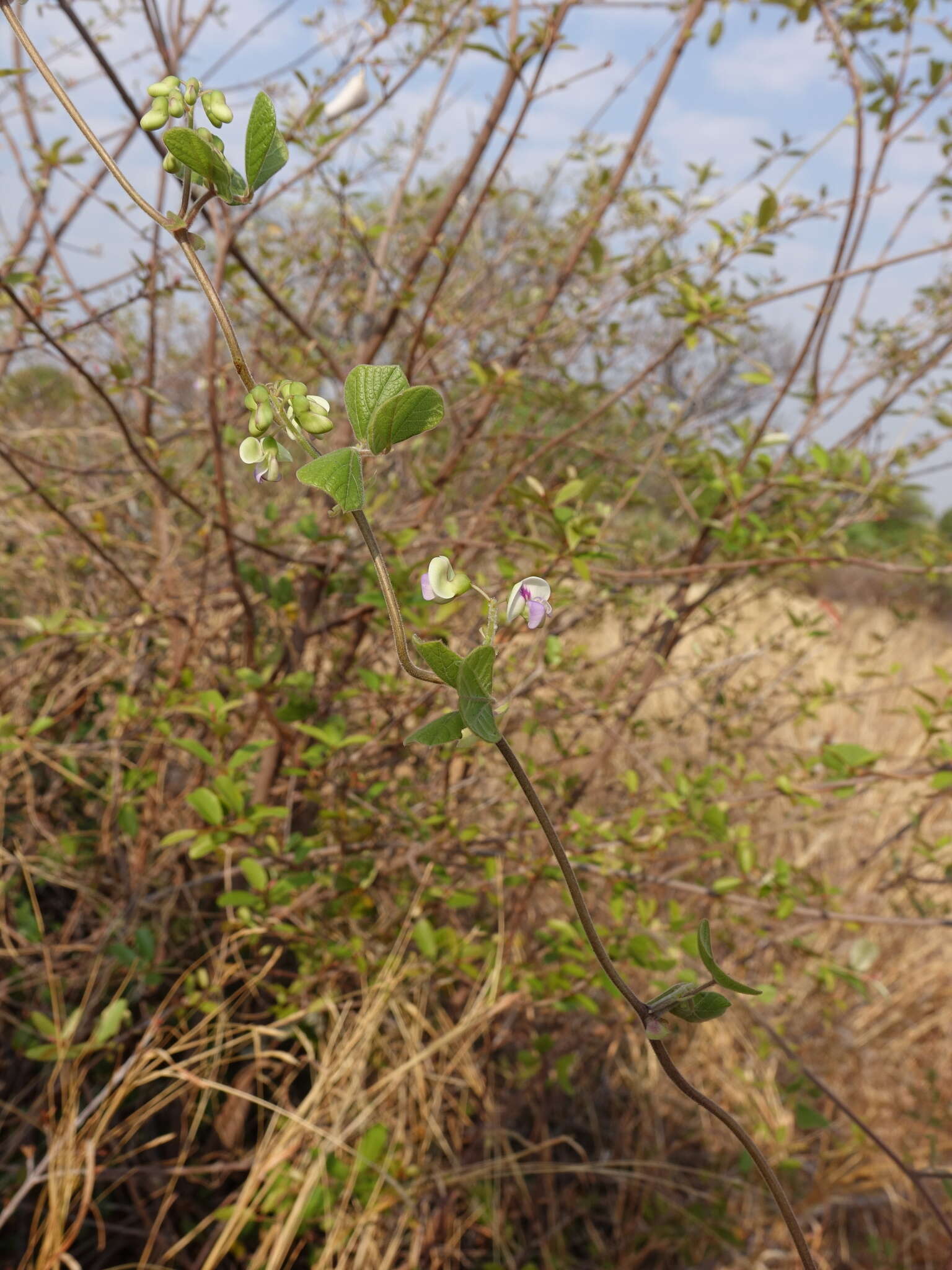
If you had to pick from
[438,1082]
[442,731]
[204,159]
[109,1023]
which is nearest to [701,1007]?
[442,731]

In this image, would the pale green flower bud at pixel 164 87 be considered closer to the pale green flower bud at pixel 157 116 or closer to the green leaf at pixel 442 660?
the pale green flower bud at pixel 157 116

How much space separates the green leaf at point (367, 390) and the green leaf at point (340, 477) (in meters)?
0.02

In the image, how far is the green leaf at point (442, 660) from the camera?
0.31 meters

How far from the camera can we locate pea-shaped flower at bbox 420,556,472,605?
0.37m

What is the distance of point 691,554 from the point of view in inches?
57.7

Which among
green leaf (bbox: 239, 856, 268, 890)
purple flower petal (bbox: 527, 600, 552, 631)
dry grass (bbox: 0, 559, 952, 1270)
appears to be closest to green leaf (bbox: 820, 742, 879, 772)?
dry grass (bbox: 0, 559, 952, 1270)

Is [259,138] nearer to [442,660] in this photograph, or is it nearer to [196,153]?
[196,153]

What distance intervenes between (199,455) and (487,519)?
2.04ft

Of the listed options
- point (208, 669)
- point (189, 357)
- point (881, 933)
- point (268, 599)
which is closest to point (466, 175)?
point (268, 599)

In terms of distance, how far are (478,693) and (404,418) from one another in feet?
0.34

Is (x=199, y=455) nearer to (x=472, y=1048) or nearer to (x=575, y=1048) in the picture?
(x=472, y=1048)

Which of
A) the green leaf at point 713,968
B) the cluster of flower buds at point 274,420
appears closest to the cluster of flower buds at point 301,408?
the cluster of flower buds at point 274,420

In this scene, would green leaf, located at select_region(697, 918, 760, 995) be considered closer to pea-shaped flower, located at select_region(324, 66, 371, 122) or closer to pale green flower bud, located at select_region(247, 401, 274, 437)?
pale green flower bud, located at select_region(247, 401, 274, 437)

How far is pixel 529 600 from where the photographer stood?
0.39 meters
